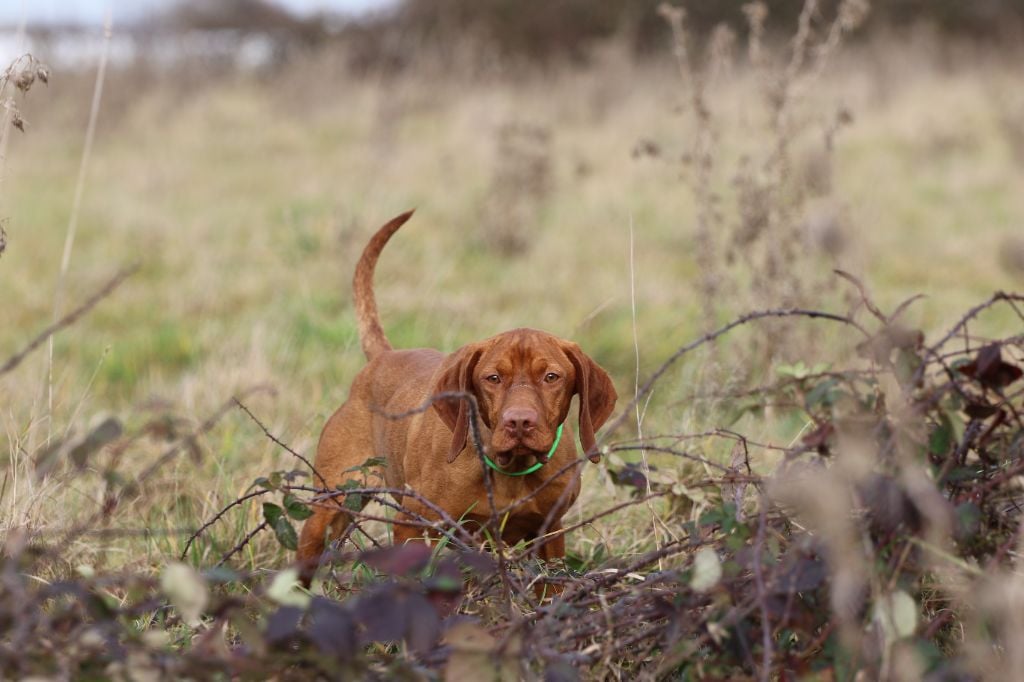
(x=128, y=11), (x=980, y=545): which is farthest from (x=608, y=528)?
(x=128, y=11)

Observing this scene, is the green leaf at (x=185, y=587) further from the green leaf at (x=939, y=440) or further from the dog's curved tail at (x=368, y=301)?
the dog's curved tail at (x=368, y=301)

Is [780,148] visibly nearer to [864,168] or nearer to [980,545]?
[980,545]

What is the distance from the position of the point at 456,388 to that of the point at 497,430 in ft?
0.73

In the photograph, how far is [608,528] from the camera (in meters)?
3.57

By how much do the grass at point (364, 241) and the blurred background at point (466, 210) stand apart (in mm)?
31

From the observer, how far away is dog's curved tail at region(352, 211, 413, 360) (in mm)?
3721

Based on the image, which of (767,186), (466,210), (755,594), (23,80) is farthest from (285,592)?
(466,210)

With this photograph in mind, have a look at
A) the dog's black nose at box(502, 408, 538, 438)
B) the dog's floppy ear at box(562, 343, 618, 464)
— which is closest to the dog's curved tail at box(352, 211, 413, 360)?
the dog's floppy ear at box(562, 343, 618, 464)

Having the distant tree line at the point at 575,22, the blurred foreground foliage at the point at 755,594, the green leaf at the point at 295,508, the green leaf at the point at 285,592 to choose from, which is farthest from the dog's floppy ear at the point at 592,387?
the distant tree line at the point at 575,22

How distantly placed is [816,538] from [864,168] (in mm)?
9026

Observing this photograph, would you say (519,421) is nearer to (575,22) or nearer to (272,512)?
(272,512)

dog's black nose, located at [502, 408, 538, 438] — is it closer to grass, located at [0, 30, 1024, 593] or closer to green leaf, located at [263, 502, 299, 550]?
grass, located at [0, 30, 1024, 593]

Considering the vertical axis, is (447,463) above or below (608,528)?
above

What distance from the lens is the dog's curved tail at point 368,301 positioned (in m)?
3.72
